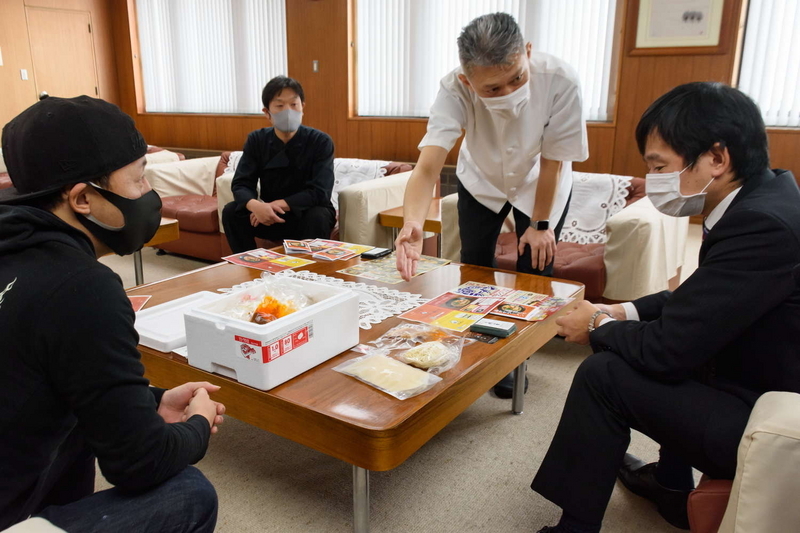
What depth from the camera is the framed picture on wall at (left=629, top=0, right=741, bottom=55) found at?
3.23m

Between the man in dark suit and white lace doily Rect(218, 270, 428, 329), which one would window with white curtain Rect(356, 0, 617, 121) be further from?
the man in dark suit

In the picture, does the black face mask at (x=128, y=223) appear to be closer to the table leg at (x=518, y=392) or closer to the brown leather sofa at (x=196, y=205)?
the table leg at (x=518, y=392)

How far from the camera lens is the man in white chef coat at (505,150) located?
1.77 meters

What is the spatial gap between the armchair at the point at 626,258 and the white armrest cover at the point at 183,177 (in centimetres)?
268

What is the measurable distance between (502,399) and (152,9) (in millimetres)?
6238

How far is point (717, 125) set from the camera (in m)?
1.12

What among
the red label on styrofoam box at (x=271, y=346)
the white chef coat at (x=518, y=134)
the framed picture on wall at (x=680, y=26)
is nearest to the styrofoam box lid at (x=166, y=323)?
the red label on styrofoam box at (x=271, y=346)

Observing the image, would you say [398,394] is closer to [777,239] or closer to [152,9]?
[777,239]

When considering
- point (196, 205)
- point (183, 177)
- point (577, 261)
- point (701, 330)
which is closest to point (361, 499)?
point (701, 330)

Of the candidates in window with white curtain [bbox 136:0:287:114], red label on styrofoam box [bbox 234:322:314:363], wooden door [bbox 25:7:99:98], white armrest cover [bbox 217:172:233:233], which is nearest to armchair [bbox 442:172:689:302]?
red label on styrofoam box [bbox 234:322:314:363]

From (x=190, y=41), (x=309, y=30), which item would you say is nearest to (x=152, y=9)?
(x=190, y=41)

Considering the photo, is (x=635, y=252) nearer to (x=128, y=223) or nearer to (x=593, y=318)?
(x=593, y=318)

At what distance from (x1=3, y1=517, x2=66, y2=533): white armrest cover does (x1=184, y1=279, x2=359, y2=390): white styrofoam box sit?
0.45 metres

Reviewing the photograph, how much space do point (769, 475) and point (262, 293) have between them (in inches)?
44.1
